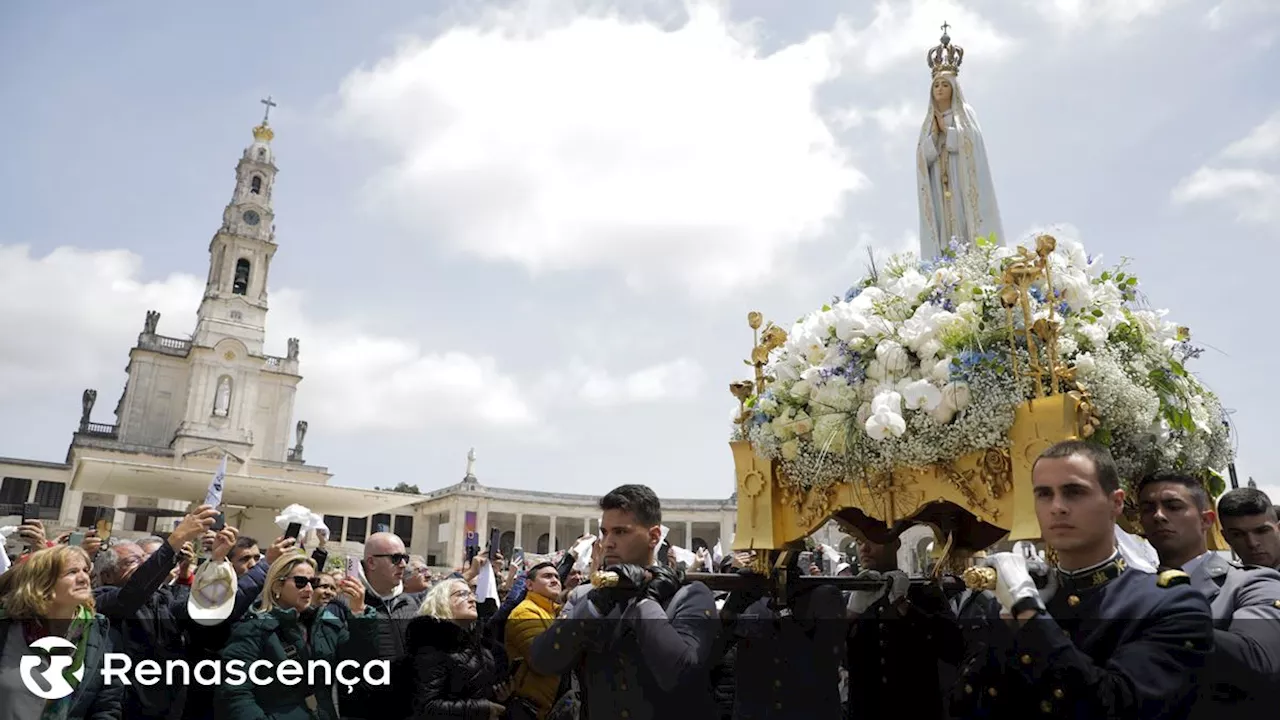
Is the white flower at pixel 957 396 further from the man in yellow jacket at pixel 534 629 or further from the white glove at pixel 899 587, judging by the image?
the man in yellow jacket at pixel 534 629

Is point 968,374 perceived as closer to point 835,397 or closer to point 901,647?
point 835,397

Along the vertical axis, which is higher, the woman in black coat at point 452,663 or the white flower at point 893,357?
the white flower at point 893,357

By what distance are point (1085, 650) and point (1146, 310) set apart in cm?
299

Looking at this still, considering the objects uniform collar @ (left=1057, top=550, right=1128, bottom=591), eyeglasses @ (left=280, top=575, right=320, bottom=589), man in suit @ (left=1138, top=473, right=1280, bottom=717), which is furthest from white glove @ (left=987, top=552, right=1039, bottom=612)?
eyeglasses @ (left=280, top=575, right=320, bottom=589)

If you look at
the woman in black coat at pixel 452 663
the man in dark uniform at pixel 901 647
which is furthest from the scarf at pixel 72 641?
the man in dark uniform at pixel 901 647

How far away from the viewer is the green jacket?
16.7ft

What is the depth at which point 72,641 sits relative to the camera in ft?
15.5

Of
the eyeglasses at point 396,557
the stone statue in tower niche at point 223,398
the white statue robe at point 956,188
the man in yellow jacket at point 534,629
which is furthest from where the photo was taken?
the stone statue in tower niche at point 223,398

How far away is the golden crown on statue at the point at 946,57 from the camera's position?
774 cm

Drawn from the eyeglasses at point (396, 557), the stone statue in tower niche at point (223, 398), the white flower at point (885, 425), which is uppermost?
the stone statue in tower niche at point (223, 398)

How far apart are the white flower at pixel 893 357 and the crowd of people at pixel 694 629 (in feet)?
3.82

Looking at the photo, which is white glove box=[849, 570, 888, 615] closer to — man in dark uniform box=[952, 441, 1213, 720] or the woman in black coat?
man in dark uniform box=[952, 441, 1213, 720]

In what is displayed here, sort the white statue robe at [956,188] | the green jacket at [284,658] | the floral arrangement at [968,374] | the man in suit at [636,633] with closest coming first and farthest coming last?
the man in suit at [636,633]
the floral arrangement at [968,374]
the green jacket at [284,658]
the white statue robe at [956,188]

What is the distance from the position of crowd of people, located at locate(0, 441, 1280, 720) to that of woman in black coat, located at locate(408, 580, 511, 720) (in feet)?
0.05
